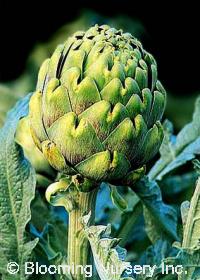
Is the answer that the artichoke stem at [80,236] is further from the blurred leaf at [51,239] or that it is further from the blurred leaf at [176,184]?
the blurred leaf at [176,184]

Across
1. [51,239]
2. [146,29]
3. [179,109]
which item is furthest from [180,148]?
[146,29]

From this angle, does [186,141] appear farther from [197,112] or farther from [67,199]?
[67,199]

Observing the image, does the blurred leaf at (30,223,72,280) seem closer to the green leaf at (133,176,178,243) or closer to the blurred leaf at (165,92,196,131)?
the green leaf at (133,176,178,243)

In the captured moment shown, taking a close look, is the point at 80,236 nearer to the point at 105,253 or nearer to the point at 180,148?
the point at 105,253

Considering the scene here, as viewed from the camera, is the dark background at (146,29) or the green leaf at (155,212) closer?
the green leaf at (155,212)

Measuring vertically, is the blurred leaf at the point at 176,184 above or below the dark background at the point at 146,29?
below

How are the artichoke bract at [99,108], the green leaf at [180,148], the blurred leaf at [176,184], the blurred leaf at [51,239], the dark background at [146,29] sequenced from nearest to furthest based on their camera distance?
the artichoke bract at [99,108] → the blurred leaf at [51,239] → the green leaf at [180,148] → the blurred leaf at [176,184] → the dark background at [146,29]

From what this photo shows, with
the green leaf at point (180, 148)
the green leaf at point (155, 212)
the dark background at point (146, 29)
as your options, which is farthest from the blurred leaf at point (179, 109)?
the green leaf at point (155, 212)
